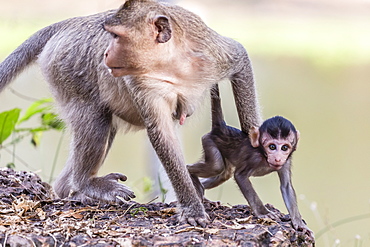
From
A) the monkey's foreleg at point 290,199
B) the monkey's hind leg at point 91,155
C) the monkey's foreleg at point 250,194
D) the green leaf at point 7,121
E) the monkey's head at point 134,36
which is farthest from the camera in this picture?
the green leaf at point 7,121

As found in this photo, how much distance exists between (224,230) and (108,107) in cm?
149

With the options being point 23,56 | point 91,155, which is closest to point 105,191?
point 91,155

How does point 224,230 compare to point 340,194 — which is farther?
point 340,194

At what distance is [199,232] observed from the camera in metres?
3.79

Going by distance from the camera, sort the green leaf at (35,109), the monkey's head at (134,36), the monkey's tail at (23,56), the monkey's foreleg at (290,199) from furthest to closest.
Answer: the green leaf at (35,109)
the monkey's tail at (23,56)
the monkey's foreleg at (290,199)
the monkey's head at (134,36)

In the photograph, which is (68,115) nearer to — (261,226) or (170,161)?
(170,161)

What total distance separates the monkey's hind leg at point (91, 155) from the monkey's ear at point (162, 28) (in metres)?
0.94

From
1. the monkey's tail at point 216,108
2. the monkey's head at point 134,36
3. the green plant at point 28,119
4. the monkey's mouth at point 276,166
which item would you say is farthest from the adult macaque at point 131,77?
the green plant at point 28,119

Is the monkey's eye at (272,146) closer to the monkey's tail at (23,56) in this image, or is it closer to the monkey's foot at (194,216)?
the monkey's foot at (194,216)

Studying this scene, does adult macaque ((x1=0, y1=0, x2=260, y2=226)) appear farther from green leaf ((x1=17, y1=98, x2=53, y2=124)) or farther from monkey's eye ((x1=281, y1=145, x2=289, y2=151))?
green leaf ((x1=17, y1=98, x2=53, y2=124))

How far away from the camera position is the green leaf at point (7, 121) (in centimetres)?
576

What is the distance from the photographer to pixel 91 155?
477cm

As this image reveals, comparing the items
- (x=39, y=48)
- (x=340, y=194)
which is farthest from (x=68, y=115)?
(x=340, y=194)

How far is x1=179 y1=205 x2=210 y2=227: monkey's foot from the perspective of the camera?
4.01 metres
